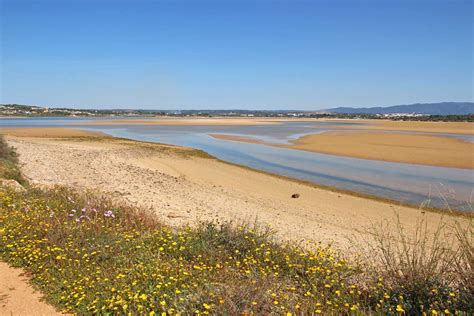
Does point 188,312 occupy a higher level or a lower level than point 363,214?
higher

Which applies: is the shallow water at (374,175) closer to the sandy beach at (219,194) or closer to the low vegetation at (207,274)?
the sandy beach at (219,194)

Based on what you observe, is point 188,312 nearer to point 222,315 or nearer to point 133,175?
point 222,315

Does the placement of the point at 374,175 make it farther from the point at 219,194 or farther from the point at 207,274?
the point at 207,274

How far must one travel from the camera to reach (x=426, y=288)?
425cm

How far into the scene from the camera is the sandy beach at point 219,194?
35.7 feet

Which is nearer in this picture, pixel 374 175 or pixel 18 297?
pixel 18 297

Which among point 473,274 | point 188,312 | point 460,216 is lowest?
point 460,216

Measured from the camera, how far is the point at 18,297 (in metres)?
4.53

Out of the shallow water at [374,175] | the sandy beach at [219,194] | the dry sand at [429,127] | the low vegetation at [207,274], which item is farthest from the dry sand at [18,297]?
the dry sand at [429,127]

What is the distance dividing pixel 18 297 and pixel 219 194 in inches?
417

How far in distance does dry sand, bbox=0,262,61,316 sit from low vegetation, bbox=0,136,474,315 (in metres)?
0.14

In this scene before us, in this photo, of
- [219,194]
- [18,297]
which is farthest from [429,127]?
[18,297]

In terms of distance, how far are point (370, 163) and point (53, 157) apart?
69.4ft

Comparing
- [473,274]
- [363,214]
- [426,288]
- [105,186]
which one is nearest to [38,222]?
[426,288]
